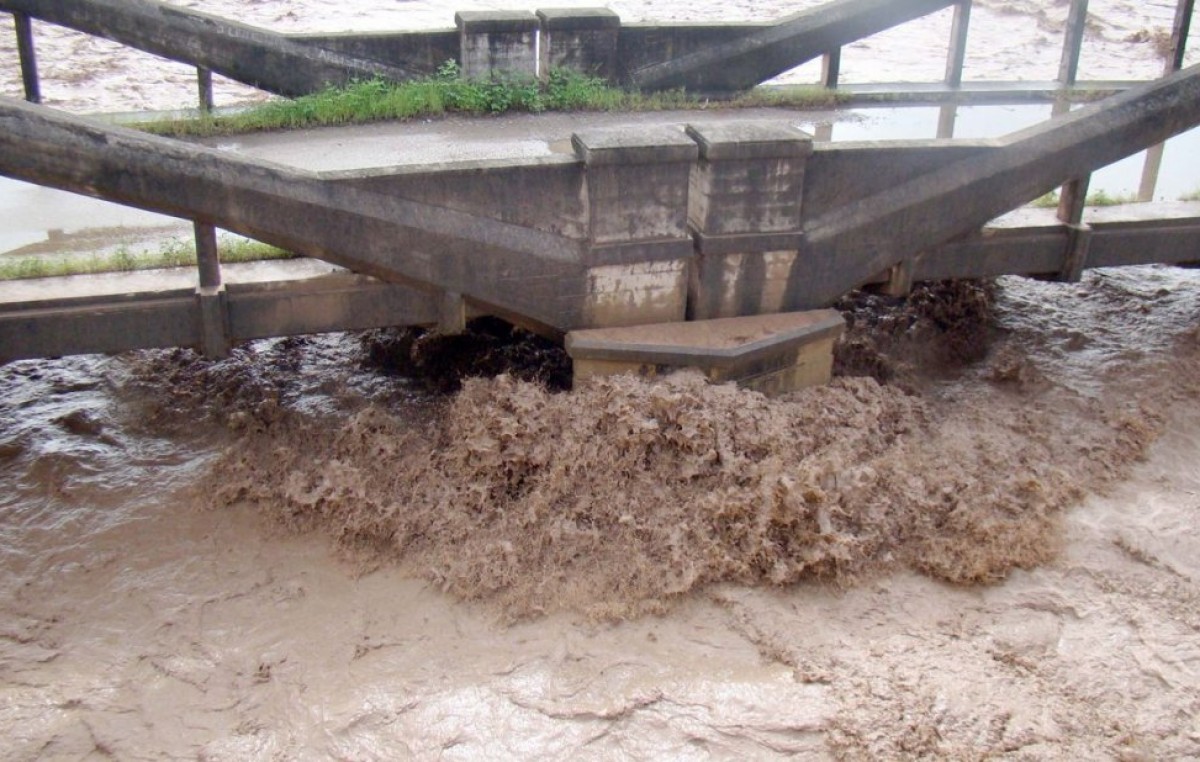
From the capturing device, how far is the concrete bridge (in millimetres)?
7070


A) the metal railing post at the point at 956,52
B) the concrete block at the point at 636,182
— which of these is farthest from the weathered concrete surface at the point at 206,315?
the metal railing post at the point at 956,52

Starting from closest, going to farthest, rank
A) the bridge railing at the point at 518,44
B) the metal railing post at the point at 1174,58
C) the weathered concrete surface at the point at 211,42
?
the weathered concrete surface at the point at 211,42 → the bridge railing at the point at 518,44 → the metal railing post at the point at 1174,58

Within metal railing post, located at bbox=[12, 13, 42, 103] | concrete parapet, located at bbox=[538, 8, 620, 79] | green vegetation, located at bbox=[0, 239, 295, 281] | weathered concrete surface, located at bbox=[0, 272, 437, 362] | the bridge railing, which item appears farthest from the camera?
concrete parapet, located at bbox=[538, 8, 620, 79]

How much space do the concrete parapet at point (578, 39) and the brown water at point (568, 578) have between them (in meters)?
4.15

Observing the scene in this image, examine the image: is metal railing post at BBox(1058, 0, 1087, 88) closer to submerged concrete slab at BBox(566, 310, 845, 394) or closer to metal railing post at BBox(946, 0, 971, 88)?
metal railing post at BBox(946, 0, 971, 88)

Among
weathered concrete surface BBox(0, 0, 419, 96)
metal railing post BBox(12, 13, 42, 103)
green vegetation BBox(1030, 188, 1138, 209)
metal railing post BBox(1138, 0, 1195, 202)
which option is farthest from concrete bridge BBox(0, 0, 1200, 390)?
metal railing post BBox(12, 13, 42, 103)

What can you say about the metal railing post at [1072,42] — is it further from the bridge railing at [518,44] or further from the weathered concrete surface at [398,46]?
the weathered concrete surface at [398,46]

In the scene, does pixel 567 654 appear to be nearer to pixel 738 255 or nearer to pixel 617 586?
pixel 617 586

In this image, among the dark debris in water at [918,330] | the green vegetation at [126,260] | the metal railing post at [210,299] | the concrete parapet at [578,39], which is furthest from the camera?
the concrete parapet at [578,39]

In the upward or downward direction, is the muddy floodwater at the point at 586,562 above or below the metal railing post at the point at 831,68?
below

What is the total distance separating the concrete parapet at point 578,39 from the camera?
11328mm

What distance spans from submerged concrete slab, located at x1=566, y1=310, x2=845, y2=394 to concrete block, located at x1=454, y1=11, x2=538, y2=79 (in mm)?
4414

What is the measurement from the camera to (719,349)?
25.9 ft

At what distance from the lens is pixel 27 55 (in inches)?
422
